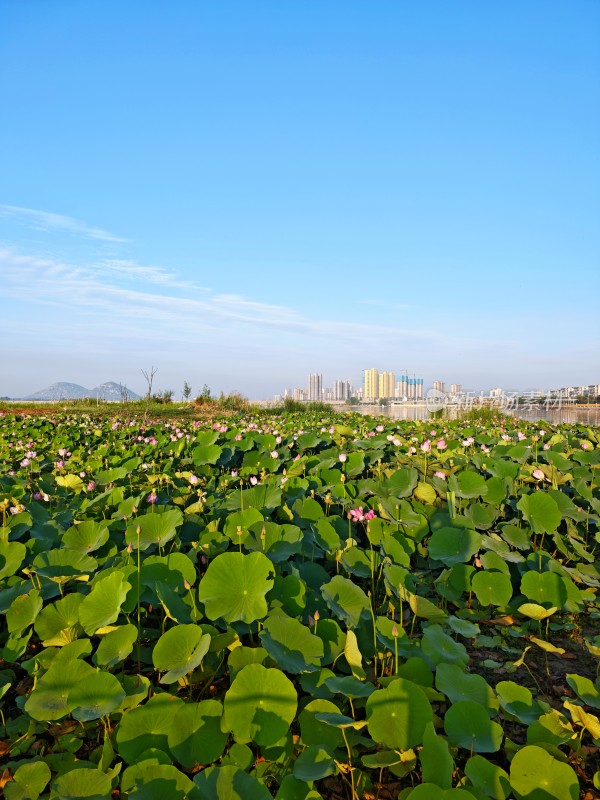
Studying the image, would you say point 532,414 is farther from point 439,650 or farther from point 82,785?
point 82,785

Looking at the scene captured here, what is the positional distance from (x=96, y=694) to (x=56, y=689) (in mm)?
150

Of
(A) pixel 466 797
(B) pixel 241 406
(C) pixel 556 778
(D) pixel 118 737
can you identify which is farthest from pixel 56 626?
(B) pixel 241 406

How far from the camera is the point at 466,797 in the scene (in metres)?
1.05

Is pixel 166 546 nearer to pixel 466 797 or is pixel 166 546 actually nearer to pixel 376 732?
pixel 376 732

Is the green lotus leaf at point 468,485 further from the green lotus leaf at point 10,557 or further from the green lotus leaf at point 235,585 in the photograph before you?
the green lotus leaf at point 10,557

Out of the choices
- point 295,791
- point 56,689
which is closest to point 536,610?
point 295,791

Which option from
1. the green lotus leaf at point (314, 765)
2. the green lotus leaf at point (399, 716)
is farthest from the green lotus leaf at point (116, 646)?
the green lotus leaf at point (399, 716)

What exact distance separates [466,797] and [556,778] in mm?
288

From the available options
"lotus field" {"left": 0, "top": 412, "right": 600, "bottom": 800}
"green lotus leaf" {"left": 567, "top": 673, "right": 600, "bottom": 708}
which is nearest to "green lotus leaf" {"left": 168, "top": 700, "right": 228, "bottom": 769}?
"lotus field" {"left": 0, "top": 412, "right": 600, "bottom": 800}

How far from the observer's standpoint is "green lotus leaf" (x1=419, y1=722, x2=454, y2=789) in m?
1.19

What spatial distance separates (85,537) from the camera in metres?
2.46

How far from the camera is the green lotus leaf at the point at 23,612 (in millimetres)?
1852

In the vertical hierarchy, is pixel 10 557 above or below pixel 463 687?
above

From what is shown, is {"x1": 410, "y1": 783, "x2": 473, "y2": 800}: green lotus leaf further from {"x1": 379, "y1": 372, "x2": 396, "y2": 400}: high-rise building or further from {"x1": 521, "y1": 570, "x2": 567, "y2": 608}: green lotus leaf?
{"x1": 379, "y1": 372, "x2": 396, "y2": 400}: high-rise building
